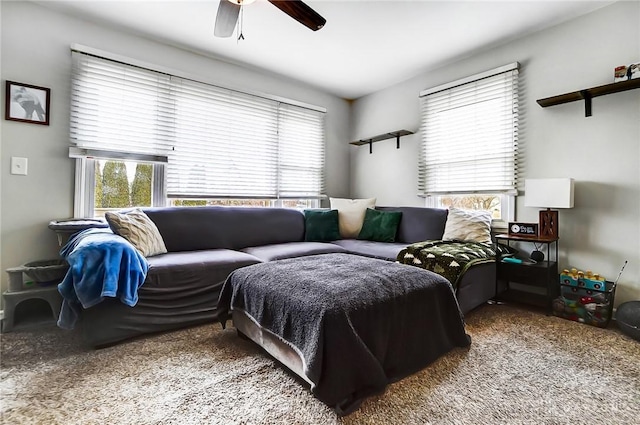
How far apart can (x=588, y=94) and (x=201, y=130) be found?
3591 millimetres

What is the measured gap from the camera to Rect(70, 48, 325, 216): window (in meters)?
2.66

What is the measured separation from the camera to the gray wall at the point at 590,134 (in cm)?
233

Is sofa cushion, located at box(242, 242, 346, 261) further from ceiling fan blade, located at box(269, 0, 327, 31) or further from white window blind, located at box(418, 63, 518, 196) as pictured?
ceiling fan blade, located at box(269, 0, 327, 31)

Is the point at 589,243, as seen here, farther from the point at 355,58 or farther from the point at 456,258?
the point at 355,58

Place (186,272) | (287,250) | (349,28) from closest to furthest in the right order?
(186,272), (349,28), (287,250)

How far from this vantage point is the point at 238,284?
6.22 ft

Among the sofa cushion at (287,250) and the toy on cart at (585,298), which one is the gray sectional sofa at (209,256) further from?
the toy on cart at (585,298)

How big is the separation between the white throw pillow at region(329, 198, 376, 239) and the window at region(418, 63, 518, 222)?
0.74m

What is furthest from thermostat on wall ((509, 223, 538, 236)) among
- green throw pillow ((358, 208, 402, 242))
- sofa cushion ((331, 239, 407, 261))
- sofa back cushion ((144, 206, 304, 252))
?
sofa back cushion ((144, 206, 304, 252))

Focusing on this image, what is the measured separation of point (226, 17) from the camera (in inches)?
78.4

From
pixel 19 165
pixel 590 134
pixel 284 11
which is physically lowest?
pixel 19 165

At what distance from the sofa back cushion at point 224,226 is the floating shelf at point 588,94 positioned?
2699 millimetres

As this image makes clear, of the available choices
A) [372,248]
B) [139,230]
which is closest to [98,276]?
[139,230]

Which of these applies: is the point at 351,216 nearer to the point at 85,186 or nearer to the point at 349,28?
the point at 349,28
